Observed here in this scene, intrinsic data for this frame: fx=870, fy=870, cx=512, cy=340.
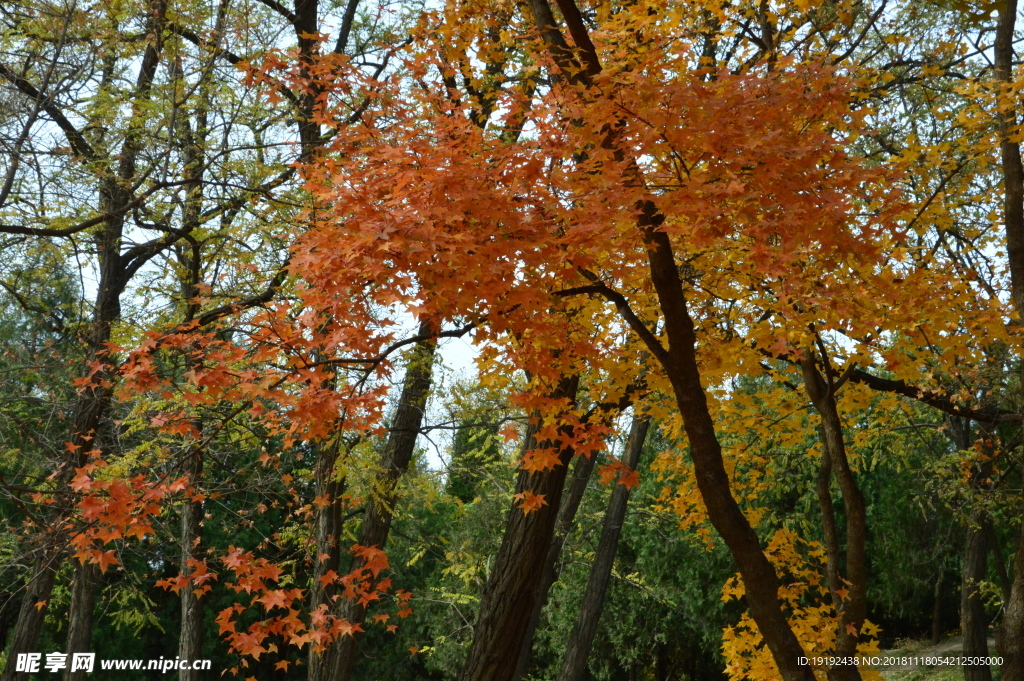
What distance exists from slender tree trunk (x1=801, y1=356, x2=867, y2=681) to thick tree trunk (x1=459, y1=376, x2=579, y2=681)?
1.72 m

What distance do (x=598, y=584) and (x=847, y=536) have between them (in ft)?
15.5

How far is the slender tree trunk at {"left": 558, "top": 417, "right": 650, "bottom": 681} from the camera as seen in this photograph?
10.0 metres

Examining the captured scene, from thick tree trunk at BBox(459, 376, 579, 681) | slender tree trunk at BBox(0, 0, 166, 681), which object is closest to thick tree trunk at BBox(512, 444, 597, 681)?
thick tree trunk at BBox(459, 376, 579, 681)

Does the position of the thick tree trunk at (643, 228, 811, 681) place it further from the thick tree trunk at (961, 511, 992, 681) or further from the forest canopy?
the thick tree trunk at (961, 511, 992, 681)

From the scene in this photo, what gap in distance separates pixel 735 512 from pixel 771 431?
2883 mm

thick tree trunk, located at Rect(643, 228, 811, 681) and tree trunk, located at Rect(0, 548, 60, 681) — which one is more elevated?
thick tree trunk, located at Rect(643, 228, 811, 681)

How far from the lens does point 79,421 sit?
8203 mm

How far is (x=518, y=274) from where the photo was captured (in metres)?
4.09

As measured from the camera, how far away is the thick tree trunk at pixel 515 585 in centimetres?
570

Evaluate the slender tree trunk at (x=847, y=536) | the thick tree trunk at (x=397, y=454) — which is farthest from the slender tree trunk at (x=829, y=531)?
the thick tree trunk at (x=397, y=454)

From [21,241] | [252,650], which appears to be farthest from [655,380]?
[21,241]

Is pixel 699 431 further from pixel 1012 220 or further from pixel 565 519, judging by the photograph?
pixel 565 519

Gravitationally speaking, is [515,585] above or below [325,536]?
below

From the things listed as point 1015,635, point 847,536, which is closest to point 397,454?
point 847,536
